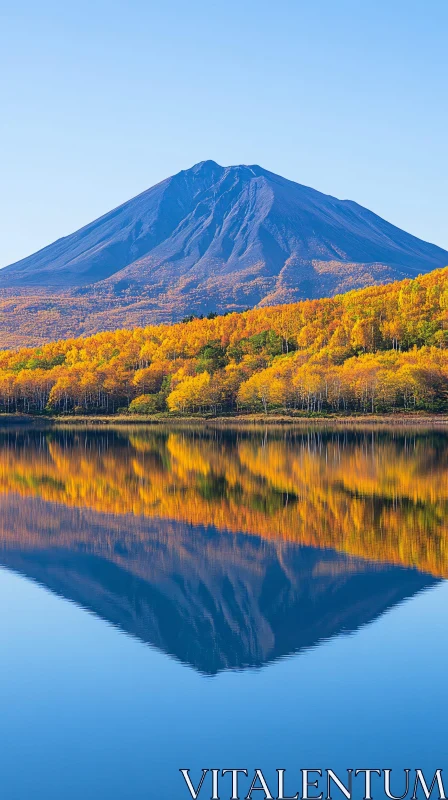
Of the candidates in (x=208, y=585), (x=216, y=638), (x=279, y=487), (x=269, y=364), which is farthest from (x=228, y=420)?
(x=216, y=638)

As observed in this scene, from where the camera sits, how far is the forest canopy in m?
91.6

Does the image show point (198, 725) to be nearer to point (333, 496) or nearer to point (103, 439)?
point (333, 496)

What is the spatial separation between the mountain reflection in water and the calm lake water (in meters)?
0.06

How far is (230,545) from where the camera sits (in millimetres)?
21109

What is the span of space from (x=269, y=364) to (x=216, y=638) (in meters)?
94.2

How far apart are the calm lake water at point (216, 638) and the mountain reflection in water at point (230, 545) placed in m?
0.06

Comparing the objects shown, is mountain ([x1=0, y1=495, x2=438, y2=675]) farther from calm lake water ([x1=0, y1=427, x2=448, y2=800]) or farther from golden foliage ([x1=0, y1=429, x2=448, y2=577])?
golden foliage ([x1=0, y1=429, x2=448, y2=577])

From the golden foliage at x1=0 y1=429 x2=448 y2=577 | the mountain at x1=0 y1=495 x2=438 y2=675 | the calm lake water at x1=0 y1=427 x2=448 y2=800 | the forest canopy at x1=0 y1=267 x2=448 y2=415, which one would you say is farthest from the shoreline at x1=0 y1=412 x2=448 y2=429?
the mountain at x1=0 y1=495 x2=438 y2=675

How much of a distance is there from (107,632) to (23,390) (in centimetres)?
9887

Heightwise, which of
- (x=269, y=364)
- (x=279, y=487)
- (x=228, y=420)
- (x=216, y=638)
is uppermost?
(x=269, y=364)

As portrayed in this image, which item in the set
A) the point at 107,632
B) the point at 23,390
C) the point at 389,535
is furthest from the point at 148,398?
the point at 107,632

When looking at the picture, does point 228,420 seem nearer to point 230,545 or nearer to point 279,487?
point 279,487

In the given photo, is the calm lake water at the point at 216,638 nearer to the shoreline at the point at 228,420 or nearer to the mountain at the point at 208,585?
the mountain at the point at 208,585

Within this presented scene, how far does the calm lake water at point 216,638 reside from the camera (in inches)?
389
